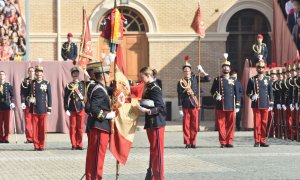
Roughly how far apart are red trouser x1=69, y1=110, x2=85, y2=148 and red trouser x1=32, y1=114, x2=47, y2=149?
0.66 m

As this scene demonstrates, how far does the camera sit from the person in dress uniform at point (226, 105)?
1864cm

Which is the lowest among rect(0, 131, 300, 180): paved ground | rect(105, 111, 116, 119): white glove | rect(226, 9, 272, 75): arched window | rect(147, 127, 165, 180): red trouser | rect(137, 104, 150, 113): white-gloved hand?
rect(0, 131, 300, 180): paved ground

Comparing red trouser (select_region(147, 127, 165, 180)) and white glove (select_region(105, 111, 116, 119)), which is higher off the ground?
white glove (select_region(105, 111, 116, 119))

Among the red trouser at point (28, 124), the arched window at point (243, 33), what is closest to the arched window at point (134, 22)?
the arched window at point (243, 33)

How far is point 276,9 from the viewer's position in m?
29.3

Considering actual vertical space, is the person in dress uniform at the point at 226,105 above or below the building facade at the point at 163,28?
below

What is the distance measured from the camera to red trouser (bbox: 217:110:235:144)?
18.6 meters

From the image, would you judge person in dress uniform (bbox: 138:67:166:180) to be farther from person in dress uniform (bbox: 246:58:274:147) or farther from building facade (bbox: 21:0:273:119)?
building facade (bbox: 21:0:273:119)

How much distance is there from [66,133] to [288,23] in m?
9.01

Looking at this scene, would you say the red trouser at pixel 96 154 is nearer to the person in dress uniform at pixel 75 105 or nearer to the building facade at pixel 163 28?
the person in dress uniform at pixel 75 105

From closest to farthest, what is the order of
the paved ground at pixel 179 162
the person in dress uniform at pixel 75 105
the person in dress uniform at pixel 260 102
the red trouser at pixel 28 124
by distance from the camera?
the paved ground at pixel 179 162, the person in dress uniform at pixel 75 105, the person in dress uniform at pixel 260 102, the red trouser at pixel 28 124

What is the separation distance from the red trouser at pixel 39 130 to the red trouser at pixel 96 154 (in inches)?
286

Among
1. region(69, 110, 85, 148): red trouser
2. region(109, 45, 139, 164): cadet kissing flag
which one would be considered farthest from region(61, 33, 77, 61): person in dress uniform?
region(109, 45, 139, 164): cadet kissing flag

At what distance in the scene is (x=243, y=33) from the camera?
100 feet
